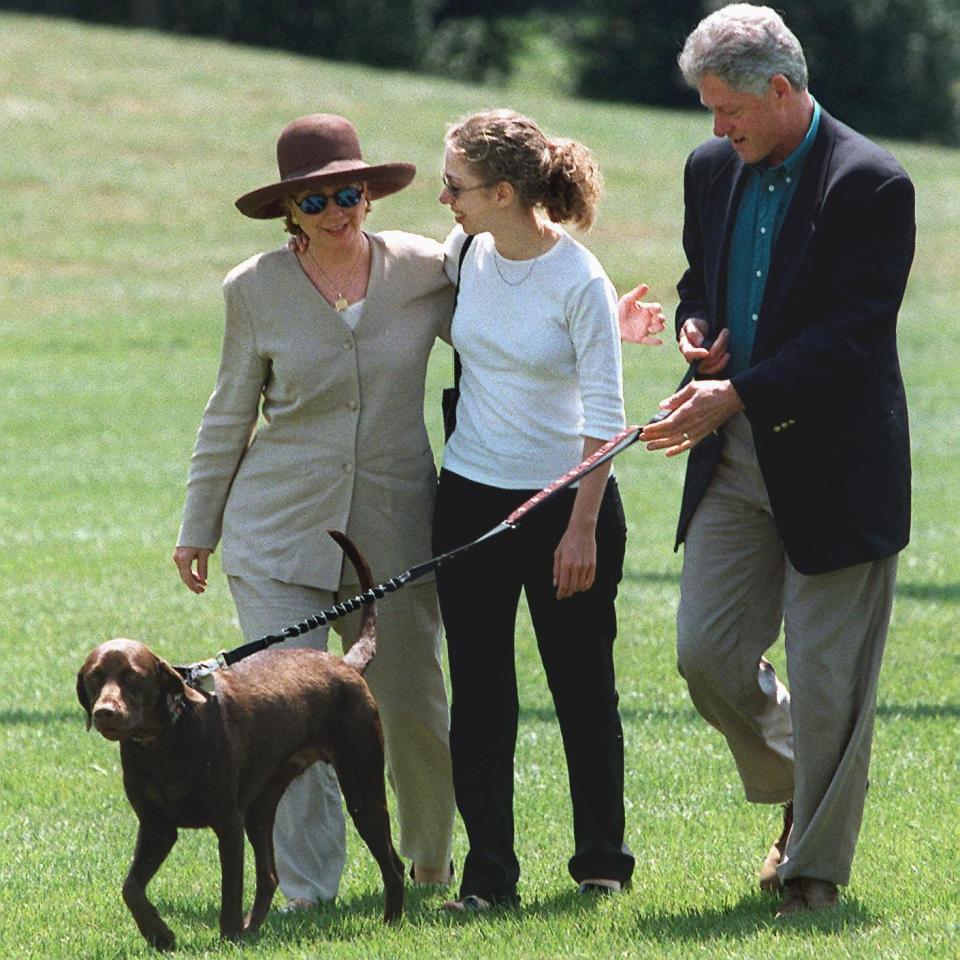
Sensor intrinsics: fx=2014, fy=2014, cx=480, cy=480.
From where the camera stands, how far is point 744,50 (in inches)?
201

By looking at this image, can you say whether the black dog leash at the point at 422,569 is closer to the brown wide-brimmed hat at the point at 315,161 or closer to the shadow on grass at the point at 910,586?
the brown wide-brimmed hat at the point at 315,161

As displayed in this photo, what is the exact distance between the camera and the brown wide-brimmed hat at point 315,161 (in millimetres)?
5770

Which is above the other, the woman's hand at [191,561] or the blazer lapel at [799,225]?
the blazer lapel at [799,225]

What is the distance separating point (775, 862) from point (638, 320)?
1.67m

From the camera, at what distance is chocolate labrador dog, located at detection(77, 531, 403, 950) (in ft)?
16.4

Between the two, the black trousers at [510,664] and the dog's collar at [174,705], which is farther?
the black trousers at [510,664]

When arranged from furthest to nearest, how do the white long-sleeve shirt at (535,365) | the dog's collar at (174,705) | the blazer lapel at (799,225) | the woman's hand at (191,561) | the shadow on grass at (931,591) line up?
the shadow on grass at (931,591) → the woman's hand at (191,561) → the white long-sleeve shirt at (535,365) → the blazer lapel at (799,225) → the dog's collar at (174,705)

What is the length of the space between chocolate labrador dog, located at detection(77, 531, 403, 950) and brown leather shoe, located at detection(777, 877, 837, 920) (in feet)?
3.56

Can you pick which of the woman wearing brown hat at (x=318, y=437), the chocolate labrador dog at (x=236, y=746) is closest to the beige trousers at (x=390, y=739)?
the woman wearing brown hat at (x=318, y=437)

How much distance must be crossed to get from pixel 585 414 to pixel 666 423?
435 millimetres

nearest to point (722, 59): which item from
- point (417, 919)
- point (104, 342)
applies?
point (417, 919)

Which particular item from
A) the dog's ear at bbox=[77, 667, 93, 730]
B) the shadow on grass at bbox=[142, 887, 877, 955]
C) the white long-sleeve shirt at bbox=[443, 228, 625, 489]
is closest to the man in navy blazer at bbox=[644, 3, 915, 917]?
the shadow on grass at bbox=[142, 887, 877, 955]

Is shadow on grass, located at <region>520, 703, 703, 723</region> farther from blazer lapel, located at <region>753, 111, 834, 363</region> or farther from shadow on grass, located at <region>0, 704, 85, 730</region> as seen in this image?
blazer lapel, located at <region>753, 111, 834, 363</region>

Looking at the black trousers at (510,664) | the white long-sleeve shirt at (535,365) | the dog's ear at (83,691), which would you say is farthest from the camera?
the black trousers at (510,664)
